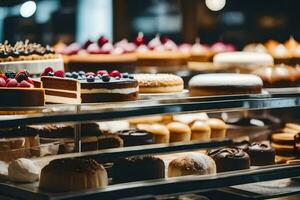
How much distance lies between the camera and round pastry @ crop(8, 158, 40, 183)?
11.6 ft

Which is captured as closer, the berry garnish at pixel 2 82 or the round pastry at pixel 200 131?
the berry garnish at pixel 2 82

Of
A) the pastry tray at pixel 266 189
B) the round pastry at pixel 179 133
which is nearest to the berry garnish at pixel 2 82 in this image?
the pastry tray at pixel 266 189

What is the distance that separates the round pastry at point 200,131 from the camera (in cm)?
549

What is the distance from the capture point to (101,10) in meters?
10.1

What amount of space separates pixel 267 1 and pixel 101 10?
2.39 meters

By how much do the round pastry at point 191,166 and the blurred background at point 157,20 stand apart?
547cm

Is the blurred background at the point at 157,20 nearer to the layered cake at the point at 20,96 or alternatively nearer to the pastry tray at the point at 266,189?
the pastry tray at the point at 266,189

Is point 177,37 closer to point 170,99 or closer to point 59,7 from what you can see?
point 59,7

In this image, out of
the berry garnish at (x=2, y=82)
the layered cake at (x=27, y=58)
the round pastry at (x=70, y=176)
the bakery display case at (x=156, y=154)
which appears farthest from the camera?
the layered cake at (x=27, y=58)

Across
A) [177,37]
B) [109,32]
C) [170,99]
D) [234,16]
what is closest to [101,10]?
[109,32]

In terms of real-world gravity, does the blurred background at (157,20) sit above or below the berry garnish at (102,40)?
above

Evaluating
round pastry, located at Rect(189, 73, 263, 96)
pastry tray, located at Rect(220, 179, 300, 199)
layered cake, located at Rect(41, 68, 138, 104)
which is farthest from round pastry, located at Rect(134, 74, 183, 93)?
pastry tray, located at Rect(220, 179, 300, 199)

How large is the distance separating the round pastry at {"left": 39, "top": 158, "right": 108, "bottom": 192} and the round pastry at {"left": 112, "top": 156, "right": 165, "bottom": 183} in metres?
0.28

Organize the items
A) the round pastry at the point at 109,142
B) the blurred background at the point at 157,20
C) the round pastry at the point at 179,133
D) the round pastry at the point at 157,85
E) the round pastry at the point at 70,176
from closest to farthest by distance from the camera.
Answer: the round pastry at the point at 70,176 < the round pastry at the point at 157,85 < the round pastry at the point at 109,142 < the round pastry at the point at 179,133 < the blurred background at the point at 157,20
